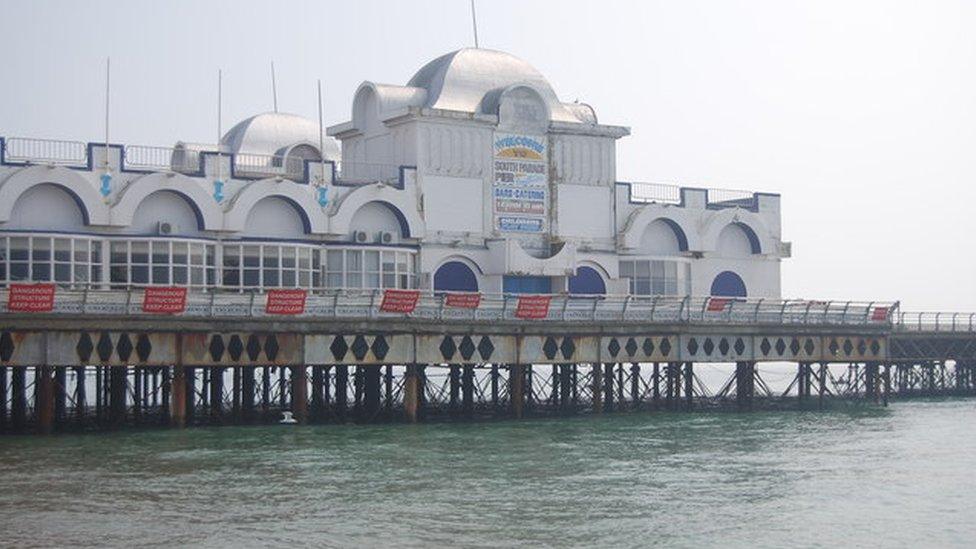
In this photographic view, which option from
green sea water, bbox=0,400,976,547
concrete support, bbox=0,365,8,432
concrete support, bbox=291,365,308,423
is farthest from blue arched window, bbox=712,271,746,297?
concrete support, bbox=0,365,8,432

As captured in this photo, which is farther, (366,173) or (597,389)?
(366,173)

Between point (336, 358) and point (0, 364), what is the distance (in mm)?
11206

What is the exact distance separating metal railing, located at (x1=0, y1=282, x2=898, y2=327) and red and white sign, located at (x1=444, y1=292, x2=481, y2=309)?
127 millimetres

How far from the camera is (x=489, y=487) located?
42125mm

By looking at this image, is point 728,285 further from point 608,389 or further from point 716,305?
point 608,389

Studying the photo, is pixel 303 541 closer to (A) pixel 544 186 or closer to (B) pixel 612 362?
(B) pixel 612 362

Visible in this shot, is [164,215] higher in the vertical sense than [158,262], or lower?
higher

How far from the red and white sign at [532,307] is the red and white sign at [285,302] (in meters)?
8.82

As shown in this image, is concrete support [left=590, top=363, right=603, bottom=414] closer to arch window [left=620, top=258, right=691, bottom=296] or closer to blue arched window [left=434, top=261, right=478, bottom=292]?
blue arched window [left=434, top=261, right=478, bottom=292]

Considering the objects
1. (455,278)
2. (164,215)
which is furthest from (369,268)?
(164,215)

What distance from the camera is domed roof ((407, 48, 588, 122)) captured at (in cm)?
6794

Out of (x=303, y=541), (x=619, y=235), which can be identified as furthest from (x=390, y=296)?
(x=303, y=541)

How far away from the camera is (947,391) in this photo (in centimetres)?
8950

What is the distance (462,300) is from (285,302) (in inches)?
275
